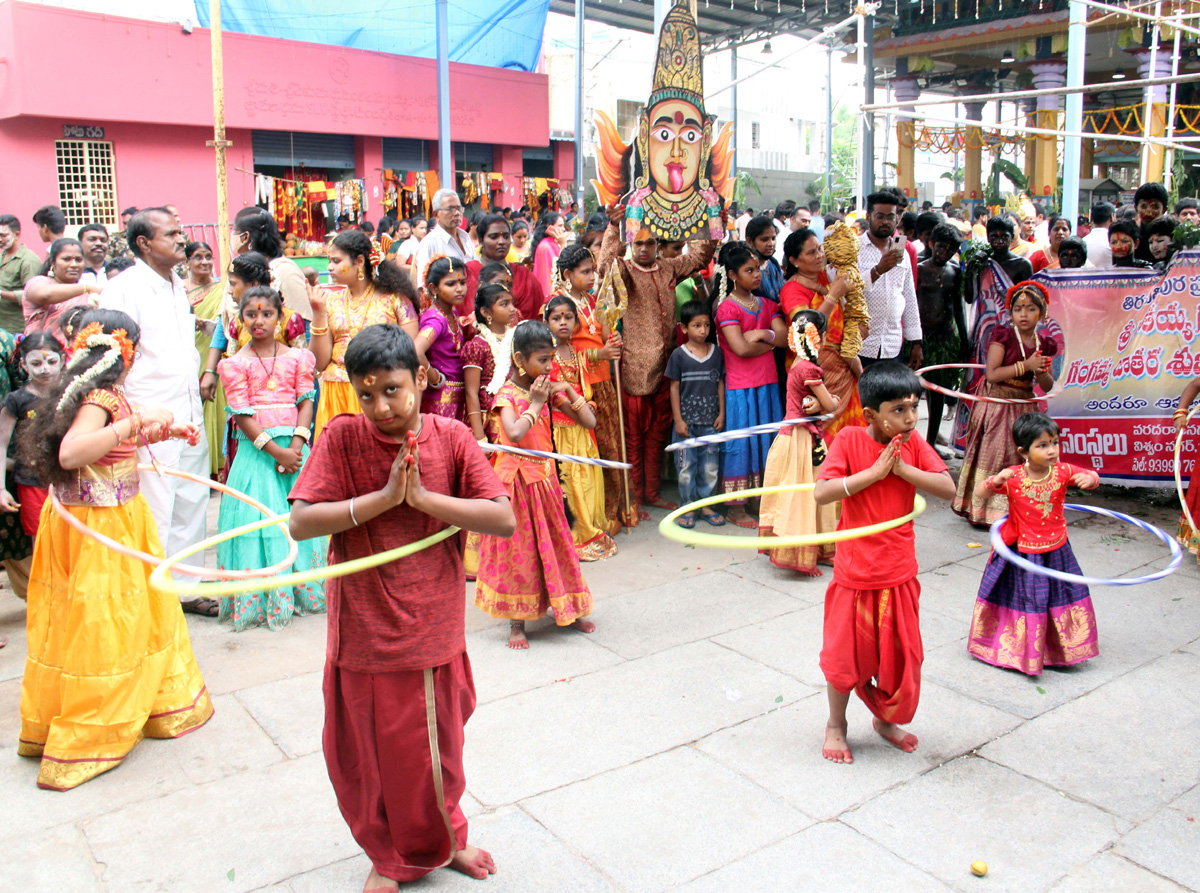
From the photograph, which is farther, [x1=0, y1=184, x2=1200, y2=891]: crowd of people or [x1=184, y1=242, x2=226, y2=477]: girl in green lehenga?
[x1=184, y1=242, x2=226, y2=477]: girl in green lehenga

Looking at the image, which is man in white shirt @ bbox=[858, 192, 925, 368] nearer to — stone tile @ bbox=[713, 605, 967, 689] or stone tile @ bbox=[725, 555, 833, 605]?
stone tile @ bbox=[725, 555, 833, 605]

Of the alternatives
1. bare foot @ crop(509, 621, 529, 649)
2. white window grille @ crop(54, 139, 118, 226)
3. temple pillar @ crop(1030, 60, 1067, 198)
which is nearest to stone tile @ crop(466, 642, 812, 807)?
bare foot @ crop(509, 621, 529, 649)

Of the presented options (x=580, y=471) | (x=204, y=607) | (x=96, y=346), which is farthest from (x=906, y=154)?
(x=96, y=346)

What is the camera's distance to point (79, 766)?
3652mm

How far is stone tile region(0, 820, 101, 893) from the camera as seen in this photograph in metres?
3.02

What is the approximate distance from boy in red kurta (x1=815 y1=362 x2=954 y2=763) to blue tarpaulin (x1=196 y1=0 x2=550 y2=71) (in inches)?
649

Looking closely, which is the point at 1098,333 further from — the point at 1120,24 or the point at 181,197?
the point at 1120,24

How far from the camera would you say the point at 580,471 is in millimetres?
6211

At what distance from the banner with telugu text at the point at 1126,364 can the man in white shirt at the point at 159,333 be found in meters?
5.90

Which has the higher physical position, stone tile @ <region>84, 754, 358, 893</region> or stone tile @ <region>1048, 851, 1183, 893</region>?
stone tile @ <region>84, 754, 358, 893</region>

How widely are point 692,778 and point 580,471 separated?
9.38 feet

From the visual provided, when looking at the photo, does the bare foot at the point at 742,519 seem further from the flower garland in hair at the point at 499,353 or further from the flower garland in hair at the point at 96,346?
the flower garland in hair at the point at 96,346

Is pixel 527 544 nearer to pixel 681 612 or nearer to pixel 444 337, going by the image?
pixel 681 612

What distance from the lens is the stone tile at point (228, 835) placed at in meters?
3.05
